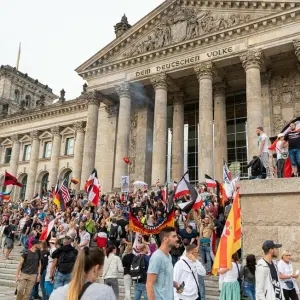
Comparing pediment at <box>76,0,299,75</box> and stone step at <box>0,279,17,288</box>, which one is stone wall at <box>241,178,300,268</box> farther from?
pediment at <box>76,0,299,75</box>

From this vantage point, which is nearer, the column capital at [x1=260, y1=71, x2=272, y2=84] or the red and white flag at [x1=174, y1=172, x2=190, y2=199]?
the red and white flag at [x1=174, y1=172, x2=190, y2=199]

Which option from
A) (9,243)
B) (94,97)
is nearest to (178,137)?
(94,97)

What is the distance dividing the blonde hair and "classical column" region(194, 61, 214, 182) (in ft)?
62.7

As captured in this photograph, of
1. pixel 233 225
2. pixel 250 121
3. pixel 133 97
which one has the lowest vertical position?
pixel 233 225

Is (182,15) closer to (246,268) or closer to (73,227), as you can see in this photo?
(73,227)

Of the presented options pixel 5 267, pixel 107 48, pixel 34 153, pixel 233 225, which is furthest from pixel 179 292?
pixel 34 153

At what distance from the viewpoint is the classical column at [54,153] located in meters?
40.3

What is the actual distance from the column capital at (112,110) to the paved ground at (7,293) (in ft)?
66.2

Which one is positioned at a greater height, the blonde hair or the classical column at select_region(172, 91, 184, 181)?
the classical column at select_region(172, 91, 184, 181)

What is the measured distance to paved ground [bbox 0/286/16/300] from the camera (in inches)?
400

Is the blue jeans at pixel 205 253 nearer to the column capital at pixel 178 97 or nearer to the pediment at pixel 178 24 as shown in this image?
the pediment at pixel 178 24

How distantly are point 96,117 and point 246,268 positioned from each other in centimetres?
2312

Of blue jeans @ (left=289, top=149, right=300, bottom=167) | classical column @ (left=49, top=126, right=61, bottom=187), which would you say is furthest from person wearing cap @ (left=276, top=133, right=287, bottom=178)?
classical column @ (left=49, top=126, right=61, bottom=187)

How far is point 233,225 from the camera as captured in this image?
6.41 meters
